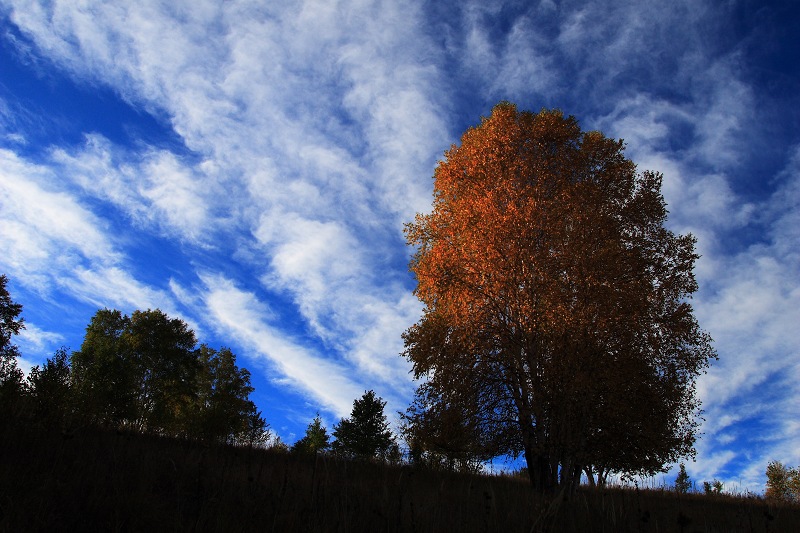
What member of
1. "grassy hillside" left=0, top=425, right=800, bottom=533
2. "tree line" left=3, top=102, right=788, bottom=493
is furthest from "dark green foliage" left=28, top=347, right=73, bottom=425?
"tree line" left=3, top=102, right=788, bottom=493

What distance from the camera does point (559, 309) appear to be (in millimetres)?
12211

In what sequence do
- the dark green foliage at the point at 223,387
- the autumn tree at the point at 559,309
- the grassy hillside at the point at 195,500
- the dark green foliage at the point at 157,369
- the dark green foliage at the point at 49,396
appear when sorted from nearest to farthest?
the grassy hillside at the point at 195,500 → the dark green foliage at the point at 49,396 → the autumn tree at the point at 559,309 → the dark green foliage at the point at 157,369 → the dark green foliage at the point at 223,387

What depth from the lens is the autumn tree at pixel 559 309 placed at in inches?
508

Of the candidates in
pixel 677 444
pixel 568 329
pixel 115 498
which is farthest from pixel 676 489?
pixel 115 498

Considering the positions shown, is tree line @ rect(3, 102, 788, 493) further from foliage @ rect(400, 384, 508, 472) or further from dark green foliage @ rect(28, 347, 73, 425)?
dark green foliage @ rect(28, 347, 73, 425)

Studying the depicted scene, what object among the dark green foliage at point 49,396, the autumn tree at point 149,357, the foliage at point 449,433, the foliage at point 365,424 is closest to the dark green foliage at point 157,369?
the autumn tree at point 149,357

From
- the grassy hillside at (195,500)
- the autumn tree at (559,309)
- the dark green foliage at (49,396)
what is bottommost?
the grassy hillside at (195,500)

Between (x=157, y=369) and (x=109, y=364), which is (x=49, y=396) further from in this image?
(x=157, y=369)

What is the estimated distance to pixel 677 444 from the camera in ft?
47.2

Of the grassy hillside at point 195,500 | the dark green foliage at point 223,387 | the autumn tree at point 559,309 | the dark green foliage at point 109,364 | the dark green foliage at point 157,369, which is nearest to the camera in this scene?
the grassy hillside at point 195,500

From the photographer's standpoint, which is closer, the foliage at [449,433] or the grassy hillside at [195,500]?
the grassy hillside at [195,500]

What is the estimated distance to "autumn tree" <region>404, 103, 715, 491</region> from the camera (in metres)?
12.9

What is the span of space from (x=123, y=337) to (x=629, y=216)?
3267cm

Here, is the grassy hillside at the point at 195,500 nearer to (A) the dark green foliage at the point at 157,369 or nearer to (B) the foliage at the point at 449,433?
(B) the foliage at the point at 449,433
